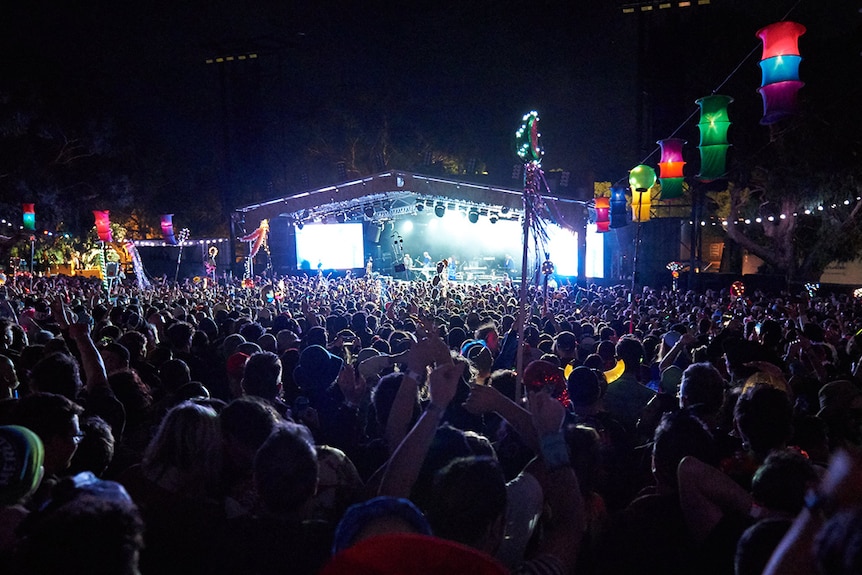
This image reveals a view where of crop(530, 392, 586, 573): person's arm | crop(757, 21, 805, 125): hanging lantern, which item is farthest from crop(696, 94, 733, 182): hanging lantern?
crop(530, 392, 586, 573): person's arm

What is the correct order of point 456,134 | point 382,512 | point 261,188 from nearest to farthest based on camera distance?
point 382,512 < point 261,188 < point 456,134

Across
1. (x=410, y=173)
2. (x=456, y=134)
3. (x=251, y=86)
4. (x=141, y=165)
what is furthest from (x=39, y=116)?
(x=456, y=134)

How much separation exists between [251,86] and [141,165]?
10820 millimetres

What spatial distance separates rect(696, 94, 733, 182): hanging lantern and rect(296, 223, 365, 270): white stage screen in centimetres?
2000

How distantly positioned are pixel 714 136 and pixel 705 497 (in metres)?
10.9

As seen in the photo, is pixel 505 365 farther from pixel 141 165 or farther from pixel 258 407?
pixel 141 165

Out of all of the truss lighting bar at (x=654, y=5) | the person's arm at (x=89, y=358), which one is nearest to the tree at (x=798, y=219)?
the truss lighting bar at (x=654, y=5)

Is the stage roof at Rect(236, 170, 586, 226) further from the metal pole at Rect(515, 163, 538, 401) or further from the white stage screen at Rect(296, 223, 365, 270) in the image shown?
the metal pole at Rect(515, 163, 538, 401)

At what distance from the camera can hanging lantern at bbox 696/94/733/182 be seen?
1159cm

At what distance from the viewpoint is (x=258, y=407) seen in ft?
8.72

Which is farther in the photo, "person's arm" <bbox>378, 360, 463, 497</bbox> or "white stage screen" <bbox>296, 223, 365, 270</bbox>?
"white stage screen" <bbox>296, 223, 365, 270</bbox>

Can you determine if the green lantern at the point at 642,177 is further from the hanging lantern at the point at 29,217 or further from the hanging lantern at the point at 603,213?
the hanging lantern at the point at 29,217

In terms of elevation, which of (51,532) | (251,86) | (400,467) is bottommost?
(400,467)

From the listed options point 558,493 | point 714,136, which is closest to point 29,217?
point 714,136
